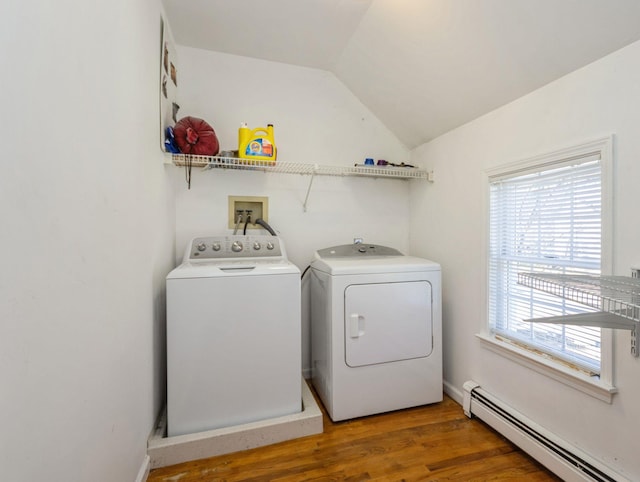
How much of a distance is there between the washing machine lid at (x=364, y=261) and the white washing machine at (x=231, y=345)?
1.04 feet

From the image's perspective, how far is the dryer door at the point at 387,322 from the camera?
176 centimetres

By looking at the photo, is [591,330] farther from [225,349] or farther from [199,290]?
[199,290]

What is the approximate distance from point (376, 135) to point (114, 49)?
1.94m

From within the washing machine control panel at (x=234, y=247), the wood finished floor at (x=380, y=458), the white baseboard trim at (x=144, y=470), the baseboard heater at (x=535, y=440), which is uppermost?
the washing machine control panel at (x=234, y=247)

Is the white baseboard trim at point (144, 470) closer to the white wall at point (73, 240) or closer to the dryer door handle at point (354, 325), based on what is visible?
the white wall at point (73, 240)

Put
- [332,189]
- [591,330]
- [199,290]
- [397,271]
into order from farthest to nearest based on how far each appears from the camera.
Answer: [332,189], [397,271], [199,290], [591,330]

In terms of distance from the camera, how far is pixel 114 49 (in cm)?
101

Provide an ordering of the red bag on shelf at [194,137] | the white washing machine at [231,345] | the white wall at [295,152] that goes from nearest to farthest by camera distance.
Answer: the white washing machine at [231,345] → the red bag on shelf at [194,137] → the white wall at [295,152]

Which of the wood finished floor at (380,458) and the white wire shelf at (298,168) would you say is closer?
the wood finished floor at (380,458)

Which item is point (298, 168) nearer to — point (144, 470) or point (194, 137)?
point (194, 137)

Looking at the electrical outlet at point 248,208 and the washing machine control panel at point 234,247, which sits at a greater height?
the electrical outlet at point 248,208

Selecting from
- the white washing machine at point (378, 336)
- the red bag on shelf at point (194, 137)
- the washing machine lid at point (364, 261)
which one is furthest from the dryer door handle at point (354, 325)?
the red bag on shelf at point (194, 137)

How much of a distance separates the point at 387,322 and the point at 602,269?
106 cm

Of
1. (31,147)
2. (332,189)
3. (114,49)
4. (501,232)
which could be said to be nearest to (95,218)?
(31,147)
